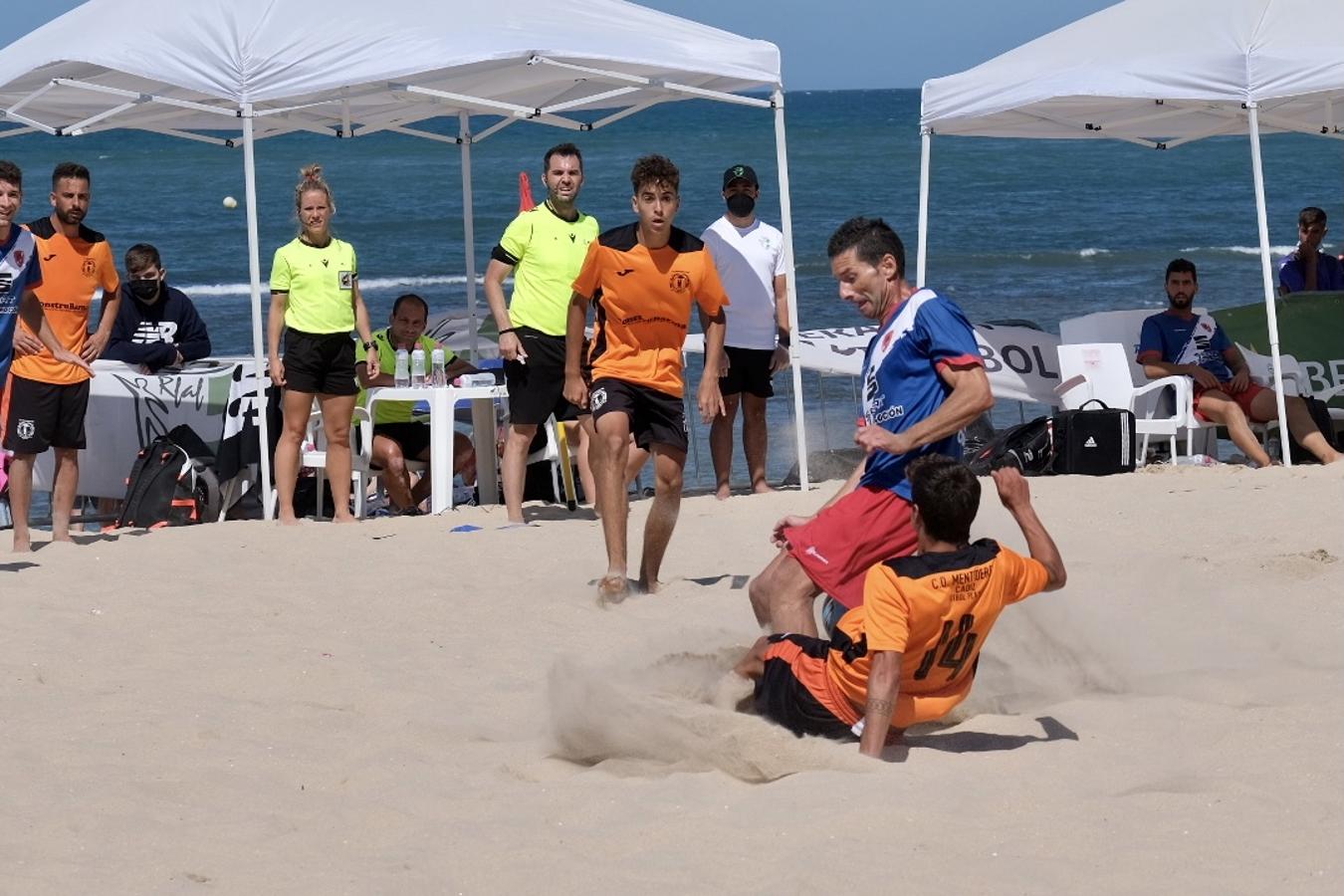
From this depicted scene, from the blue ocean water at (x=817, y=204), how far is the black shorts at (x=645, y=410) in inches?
199

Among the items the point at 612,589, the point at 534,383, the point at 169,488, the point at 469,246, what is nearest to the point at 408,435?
the point at 169,488

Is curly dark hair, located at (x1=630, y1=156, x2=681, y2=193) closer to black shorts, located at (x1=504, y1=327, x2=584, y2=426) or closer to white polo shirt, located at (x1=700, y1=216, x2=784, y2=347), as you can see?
black shorts, located at (x1=504, y1=327, x2=584, y2=426)

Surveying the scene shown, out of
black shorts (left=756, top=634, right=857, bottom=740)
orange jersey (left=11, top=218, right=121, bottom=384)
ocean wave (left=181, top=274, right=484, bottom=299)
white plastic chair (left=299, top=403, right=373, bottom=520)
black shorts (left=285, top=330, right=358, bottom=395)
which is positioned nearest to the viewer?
black shorts (left=756, top=634, right=857, bottom=740)

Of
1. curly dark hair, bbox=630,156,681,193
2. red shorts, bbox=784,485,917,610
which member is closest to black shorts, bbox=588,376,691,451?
curly dark hair, bbox=630,156,681,193

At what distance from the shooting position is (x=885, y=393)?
4.88m

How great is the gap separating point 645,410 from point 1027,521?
2.53 metres

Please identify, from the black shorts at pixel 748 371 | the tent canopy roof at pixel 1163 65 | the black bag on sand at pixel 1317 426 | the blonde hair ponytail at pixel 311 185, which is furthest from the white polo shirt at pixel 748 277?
the black bag on sand at pixel 1317 426

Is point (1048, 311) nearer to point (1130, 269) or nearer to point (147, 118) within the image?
point (1130, 269)

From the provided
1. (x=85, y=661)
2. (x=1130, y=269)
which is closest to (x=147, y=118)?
(x=85, y=661)

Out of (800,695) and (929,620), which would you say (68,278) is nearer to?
(800,695)

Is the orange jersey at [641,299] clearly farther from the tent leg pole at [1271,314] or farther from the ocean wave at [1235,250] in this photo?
the ocean wave at [1235,250]

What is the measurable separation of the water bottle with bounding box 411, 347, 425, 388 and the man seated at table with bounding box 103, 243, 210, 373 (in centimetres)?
145

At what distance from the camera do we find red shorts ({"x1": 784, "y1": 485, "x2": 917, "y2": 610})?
4805mm

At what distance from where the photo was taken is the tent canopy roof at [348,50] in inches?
338
